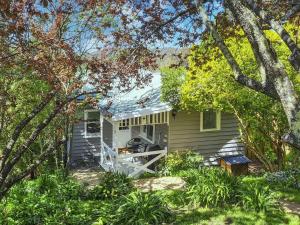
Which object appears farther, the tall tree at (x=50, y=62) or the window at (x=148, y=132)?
the window at (x=148, y=132)

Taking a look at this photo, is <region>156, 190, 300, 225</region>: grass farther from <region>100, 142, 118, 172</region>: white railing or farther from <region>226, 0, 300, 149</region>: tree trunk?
<region>100, 142, 118, 172</region>: white railing

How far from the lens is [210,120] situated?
57.4 ft

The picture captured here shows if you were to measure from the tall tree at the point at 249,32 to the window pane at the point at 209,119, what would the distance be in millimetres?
8459

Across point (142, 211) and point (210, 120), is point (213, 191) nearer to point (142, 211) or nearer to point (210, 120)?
point (142, 211)

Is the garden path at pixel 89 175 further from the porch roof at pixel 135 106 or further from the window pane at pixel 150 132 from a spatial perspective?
the window pane at pixel 150 132

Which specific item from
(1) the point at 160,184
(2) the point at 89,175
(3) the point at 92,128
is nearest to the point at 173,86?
(1) the point at 160,184

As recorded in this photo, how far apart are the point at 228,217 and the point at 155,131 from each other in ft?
34.3

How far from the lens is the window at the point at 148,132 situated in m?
18.8

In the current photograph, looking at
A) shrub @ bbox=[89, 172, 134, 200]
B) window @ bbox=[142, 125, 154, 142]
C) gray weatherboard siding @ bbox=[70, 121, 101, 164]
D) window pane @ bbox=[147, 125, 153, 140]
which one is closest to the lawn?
shrub @ bbox=[89, 172, 134, 200]

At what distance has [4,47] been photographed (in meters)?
6.34

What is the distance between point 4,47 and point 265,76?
4522mm

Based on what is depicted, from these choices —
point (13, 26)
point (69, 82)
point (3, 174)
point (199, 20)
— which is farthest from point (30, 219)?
point (199, 20)

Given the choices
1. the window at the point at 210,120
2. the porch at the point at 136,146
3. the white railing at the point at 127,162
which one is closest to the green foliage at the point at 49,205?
the porch at the point at 136,146

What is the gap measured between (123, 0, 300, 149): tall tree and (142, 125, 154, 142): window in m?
10.0
